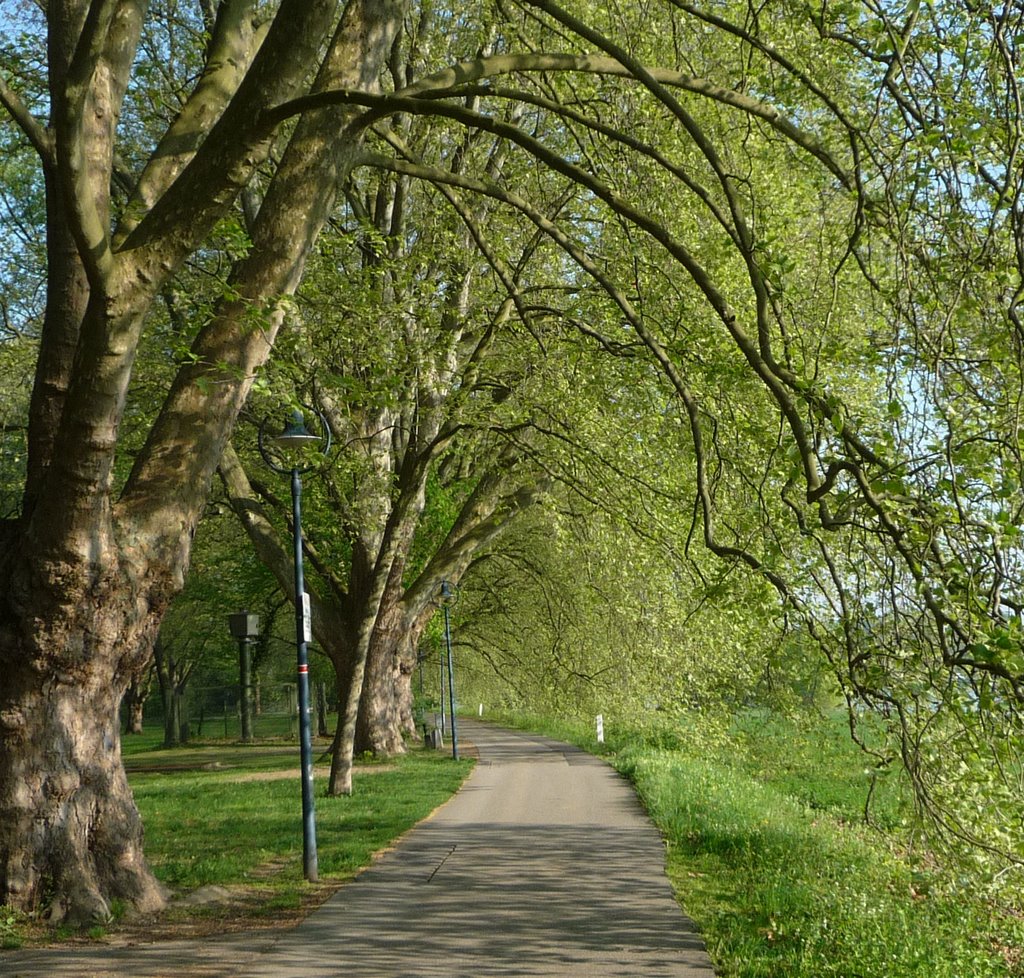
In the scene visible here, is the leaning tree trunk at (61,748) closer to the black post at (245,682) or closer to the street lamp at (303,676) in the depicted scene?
the street lamp at (303,676)

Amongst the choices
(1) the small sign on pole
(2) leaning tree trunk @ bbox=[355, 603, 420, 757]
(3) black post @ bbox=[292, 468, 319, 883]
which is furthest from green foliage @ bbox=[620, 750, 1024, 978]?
(2) leaning tree trunk @ bbox=[355, 603, 420, 757]

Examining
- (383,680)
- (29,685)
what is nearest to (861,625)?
(29,685)

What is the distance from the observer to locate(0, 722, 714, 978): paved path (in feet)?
23.3

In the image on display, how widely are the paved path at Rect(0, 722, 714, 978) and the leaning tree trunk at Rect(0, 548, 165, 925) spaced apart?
37.1 inches

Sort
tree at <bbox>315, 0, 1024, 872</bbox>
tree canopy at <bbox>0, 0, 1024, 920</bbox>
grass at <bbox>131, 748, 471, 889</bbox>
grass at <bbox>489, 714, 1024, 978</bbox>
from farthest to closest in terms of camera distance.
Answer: grass at <bbox>131, 748, 471, 889</bbox>, grass at <bbox>489, 714, 1024, 978</bbox>, tree canopy at <bbox>0, 0, 1024, 920</bbox>, tree at <bbox>315, 0, 1024, 872</bbox>

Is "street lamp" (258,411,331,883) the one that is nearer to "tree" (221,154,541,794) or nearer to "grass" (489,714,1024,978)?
"tree" (221,154,541,794)

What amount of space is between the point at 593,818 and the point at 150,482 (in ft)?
26.8

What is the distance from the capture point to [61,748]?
8.63 meters

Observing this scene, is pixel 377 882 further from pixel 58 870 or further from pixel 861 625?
pixel 861 625

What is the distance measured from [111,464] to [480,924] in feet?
14.2

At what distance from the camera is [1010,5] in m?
4.55

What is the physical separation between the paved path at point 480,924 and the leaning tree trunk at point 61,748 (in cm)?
94

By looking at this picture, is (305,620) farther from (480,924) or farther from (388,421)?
(388,421)

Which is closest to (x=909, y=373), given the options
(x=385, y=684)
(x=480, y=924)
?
(x=480, y=924)
